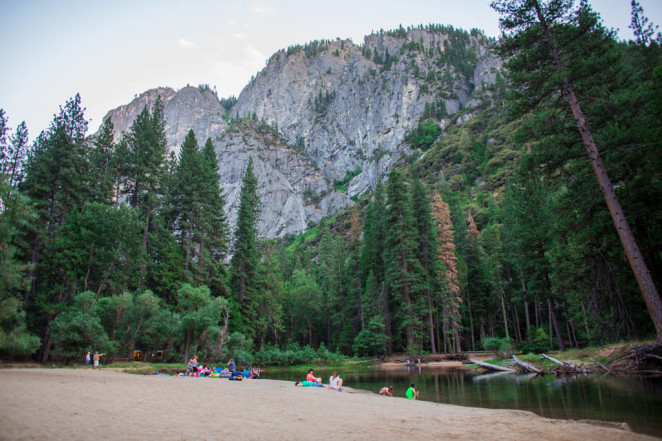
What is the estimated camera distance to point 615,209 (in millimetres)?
12656

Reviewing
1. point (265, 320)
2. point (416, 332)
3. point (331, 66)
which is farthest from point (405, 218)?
point (331, 66)

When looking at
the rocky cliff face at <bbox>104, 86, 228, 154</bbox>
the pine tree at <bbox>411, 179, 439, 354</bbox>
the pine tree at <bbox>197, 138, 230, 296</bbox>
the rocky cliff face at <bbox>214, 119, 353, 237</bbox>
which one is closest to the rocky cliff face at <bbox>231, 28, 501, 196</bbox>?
the rocky cliff face at <bbox>214, 119, 353, 237</bbox>

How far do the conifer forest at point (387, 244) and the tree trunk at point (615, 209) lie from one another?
0.22 ft

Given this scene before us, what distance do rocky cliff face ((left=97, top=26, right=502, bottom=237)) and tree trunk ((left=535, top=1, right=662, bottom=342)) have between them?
11459 cm

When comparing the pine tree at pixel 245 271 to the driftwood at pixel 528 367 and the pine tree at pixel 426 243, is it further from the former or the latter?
the driftwood at pixel 528 367

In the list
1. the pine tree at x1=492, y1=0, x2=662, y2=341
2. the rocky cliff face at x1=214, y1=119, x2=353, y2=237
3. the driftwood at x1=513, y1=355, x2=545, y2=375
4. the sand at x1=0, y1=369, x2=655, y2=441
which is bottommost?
the driftwood at x1=513, y1=355, x2=545, y2=375

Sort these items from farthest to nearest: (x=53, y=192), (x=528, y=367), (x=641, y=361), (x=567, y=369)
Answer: (x=53, y=192)
(x=528, y=367)
(x=567, y=369)
(x=641, y=361)

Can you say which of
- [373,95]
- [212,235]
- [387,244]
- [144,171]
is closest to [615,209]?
[387,244]

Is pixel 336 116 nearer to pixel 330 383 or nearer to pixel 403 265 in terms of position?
pixel 403 265

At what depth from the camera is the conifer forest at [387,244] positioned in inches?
564

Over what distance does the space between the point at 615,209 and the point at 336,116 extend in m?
170

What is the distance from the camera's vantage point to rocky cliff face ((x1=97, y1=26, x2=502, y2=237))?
139m

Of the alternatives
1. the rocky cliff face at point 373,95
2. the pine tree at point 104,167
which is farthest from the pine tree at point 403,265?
the rocky cliff face at point 373,95

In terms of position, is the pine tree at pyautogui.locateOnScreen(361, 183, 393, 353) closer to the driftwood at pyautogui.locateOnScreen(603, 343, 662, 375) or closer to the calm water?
the calm water
